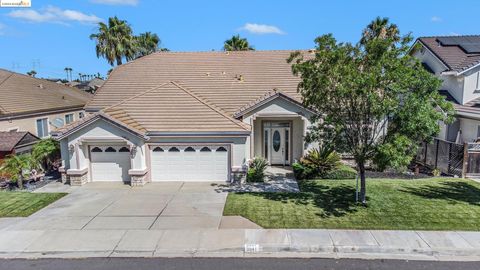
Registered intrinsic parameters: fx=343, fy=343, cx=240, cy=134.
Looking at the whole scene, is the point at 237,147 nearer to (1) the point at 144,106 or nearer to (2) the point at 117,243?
(1) the point at 144,106

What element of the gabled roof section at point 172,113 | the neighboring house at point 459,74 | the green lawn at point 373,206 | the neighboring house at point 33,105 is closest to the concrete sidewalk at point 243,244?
the green lawn at point 373,206

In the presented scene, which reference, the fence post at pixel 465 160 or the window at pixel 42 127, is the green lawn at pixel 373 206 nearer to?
the fence post at pixel 465 160

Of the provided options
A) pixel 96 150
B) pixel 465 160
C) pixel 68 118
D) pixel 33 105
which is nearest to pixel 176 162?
pixel 96 150

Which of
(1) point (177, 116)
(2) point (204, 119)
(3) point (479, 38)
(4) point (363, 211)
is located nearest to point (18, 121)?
(1) point (177, 116)

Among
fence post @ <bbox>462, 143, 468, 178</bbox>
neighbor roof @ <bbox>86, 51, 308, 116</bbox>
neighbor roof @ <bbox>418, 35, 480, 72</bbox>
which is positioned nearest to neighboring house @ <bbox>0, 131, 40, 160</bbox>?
neighbor roof @ <bbox>86, 51, 308, 116</bbox>

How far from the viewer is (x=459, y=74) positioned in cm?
2052

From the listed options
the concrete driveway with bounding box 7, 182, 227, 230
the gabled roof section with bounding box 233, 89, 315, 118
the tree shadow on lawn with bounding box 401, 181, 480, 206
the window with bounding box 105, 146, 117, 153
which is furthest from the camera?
the gabled roof section with bounding box 233, 89, 315, 118

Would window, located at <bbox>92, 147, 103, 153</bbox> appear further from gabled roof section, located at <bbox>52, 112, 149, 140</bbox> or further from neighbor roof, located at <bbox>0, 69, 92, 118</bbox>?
neighbor roof, located at <bbox>0, 69, 92, 118</bbox>

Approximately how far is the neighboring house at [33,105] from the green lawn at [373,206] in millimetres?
15875

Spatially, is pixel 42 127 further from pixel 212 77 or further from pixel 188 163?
pixel 188 163

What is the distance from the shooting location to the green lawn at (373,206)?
34.6 ft

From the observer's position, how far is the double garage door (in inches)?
629

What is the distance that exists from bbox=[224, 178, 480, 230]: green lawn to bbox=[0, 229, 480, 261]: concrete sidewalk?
0.64 meters

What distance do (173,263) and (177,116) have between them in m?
9.11
